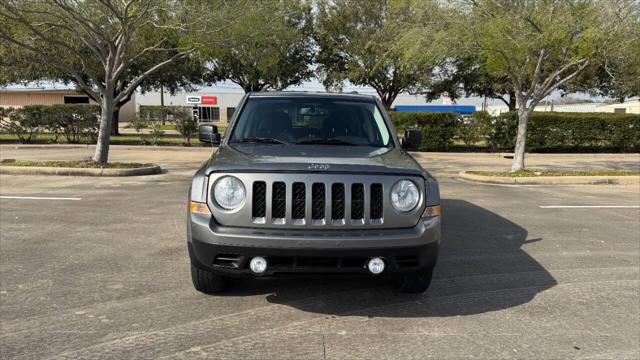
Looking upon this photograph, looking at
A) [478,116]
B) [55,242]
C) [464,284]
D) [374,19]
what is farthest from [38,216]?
[374,19]

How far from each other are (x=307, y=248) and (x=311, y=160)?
69cm

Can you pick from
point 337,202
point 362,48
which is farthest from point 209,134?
point 362,48

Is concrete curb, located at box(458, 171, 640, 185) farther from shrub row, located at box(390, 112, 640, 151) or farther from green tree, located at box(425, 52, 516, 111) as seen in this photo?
green tree, located at box(425, 52, 516, 111)

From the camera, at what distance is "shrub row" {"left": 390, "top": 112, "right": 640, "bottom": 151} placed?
19922 millimetres

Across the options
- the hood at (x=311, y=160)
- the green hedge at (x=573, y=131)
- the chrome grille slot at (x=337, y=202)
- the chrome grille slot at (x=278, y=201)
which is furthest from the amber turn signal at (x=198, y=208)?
the green hedge at (x=573, y=131)

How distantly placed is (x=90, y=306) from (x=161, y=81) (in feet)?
87.4

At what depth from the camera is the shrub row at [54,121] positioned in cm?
2053

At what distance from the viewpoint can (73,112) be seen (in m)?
20.7

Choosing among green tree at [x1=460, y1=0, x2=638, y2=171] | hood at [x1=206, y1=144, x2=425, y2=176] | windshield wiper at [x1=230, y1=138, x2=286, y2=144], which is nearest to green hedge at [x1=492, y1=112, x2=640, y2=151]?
green tree at [x1=460, y1=0, x2=638, y2=171]

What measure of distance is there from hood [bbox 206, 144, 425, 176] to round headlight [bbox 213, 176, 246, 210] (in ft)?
0.27

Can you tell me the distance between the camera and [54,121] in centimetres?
2056

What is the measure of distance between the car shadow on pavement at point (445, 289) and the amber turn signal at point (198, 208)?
974 millimetres

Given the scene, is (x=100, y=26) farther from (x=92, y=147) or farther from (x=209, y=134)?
(x=209, y=134)

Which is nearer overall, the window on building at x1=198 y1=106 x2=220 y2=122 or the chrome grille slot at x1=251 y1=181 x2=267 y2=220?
the chrome grille slot at x1=251 y1=181 x2=267 y2=220
